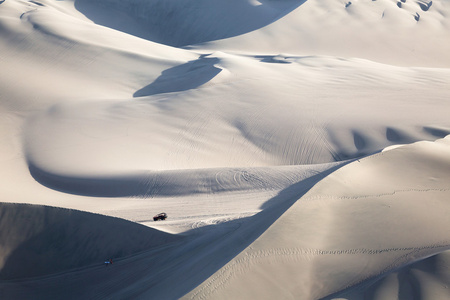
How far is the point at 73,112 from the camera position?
14.4 meters

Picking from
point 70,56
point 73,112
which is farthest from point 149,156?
point 70,56

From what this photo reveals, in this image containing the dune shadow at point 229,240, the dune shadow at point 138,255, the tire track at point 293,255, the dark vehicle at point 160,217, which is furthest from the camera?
the dark vehicle at point 160,217

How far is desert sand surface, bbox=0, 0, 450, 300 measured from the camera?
6125mm

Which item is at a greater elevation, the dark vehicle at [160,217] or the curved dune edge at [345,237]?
the curved dune edge at [345,237]

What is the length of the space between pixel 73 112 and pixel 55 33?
7071 millimetres

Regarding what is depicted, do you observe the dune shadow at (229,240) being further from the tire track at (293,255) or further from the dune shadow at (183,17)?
the dune shadow at (183,17)

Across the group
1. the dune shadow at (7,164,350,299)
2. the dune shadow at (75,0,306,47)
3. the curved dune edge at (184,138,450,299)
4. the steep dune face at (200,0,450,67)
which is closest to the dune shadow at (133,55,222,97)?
the steep dune face at (200,0,450,67)

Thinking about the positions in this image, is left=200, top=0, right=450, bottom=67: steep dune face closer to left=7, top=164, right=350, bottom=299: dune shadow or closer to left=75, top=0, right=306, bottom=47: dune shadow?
left=75, top=0, right=306, bottom=47: dune shadow

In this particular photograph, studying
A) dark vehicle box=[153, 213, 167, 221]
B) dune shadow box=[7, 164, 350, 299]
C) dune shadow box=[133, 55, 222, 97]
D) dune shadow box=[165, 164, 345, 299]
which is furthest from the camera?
dune shadow box=[133, 55, 222, 97]

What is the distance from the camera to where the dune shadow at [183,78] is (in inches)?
651

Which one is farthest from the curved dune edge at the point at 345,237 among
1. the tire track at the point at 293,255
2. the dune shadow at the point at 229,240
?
the dune shadow at the point at 229,240

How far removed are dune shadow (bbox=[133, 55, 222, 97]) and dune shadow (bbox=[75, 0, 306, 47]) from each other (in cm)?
1006

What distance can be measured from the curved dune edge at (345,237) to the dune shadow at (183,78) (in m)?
9.32

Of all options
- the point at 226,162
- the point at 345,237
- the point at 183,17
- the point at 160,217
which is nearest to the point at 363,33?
the point at 183,17
